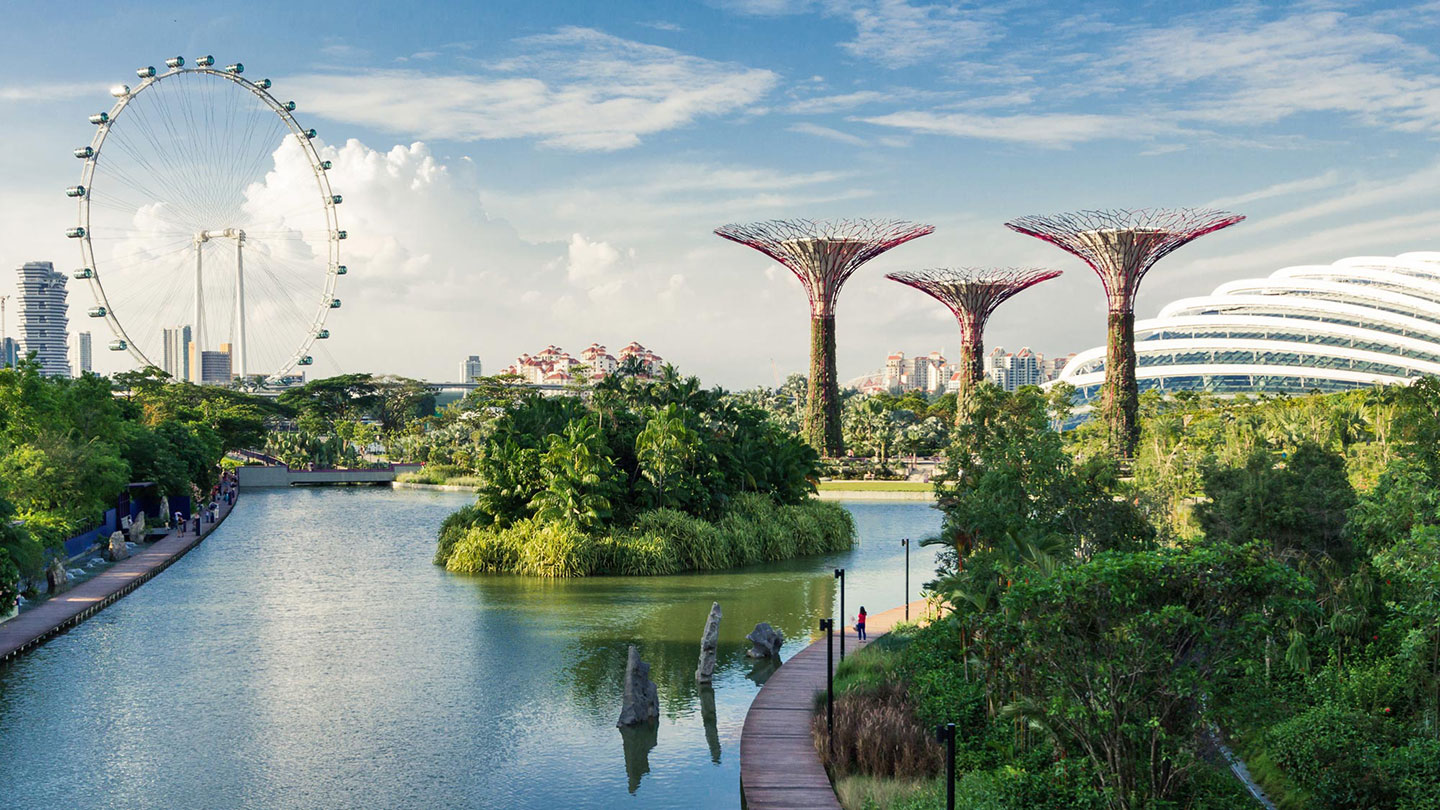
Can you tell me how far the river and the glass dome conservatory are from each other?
7767 centimetres

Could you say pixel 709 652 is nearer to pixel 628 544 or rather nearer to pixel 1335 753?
pixel 1335 753

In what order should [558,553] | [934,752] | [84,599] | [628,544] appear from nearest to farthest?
[934,752] → [84,599] → [558,553] → [628,544]

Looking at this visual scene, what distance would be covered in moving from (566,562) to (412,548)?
11.3 metres

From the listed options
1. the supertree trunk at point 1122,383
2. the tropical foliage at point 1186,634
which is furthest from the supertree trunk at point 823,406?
the tropical foliage at point 1186,634

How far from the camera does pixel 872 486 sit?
72250 millimetres

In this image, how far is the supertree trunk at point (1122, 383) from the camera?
249 ft

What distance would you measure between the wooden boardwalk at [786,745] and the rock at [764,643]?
1716 millimetres

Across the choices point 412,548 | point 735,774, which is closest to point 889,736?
point 735,774

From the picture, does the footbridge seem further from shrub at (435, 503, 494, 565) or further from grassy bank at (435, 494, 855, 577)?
grassy bank at (435, 494, 855, 577)

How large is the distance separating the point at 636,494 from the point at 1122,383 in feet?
146

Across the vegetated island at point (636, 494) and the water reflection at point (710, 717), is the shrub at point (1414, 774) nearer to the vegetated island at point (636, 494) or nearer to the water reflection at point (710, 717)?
the water reflection at point (710, 717)

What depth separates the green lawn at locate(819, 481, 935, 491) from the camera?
7119 cm

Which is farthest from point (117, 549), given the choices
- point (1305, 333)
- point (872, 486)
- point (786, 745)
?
point (1305, 333)

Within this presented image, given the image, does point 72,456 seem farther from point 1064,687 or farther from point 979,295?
point 979,295
